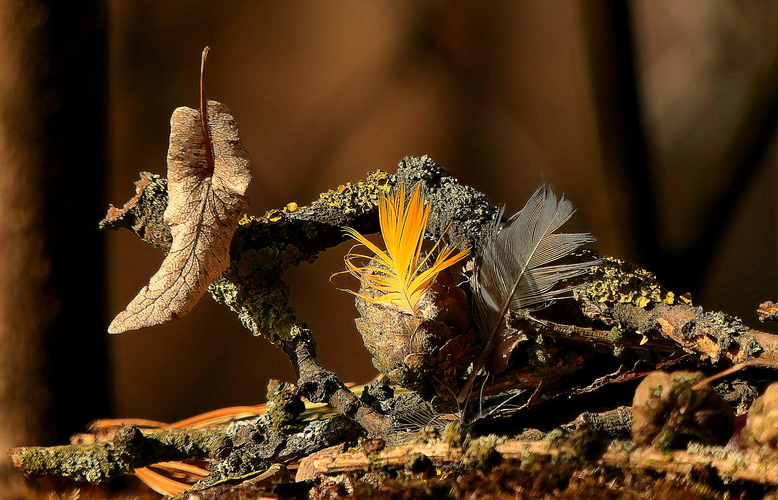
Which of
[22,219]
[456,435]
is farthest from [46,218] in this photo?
[456,435]

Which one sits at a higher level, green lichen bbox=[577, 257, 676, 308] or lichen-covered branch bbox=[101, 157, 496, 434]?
lichen-covered branch bbox=[101, 157, 496, 434]

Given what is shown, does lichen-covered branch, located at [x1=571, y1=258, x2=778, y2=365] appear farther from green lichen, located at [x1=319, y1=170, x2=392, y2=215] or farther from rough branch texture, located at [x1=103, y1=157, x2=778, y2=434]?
green lichen, located at [x1=319, y1=170, x2=392, y2=215]

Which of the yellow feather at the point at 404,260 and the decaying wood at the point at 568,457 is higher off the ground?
the yellow feather at the point at 404,260

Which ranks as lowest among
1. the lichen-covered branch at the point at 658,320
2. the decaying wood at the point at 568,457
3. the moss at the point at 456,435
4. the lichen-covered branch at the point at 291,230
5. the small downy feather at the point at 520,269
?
the decaying wood at the point at 568,457

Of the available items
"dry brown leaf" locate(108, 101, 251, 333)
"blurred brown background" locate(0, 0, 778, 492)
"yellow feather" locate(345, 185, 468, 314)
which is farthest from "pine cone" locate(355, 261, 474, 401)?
"blurred brown background" locate(0, 0, 778, 492)

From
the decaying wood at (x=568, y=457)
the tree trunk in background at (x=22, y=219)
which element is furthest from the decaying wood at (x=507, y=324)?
the tree trunk in background at (x=22, y=219)

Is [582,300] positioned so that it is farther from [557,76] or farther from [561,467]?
[557,76]

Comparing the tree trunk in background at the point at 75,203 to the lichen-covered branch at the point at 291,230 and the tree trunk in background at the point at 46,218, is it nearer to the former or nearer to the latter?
the tree trunk in background at the point at 46,218

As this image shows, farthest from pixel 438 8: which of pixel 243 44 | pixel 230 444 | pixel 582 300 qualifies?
pixel 230 444
